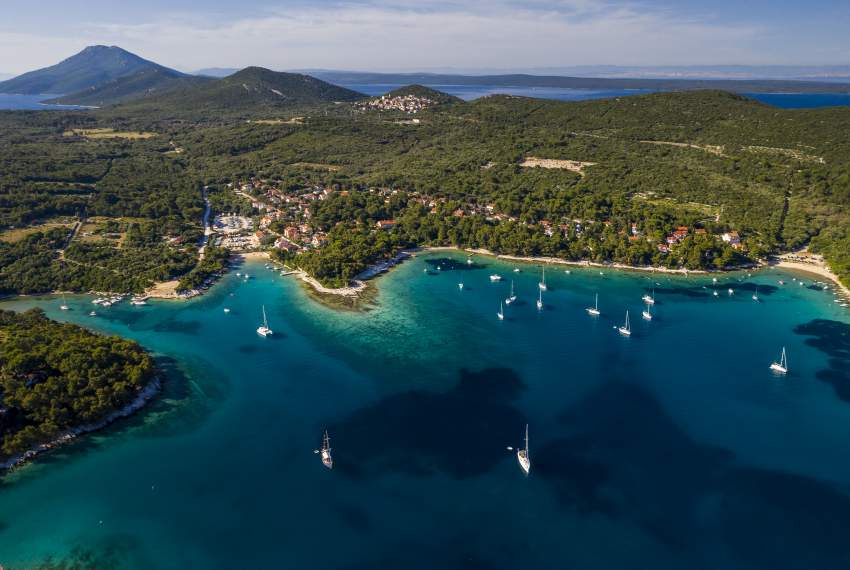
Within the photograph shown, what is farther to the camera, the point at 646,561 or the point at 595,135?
the point at 595,135

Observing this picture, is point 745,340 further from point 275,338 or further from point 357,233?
point 357,233

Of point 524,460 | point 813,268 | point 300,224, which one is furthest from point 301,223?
point 813,268

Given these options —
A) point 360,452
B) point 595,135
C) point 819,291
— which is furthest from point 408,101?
point 360,452

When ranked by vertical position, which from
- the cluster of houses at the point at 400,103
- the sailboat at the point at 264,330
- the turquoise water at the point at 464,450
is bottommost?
the turquoise water at the point at 464,450

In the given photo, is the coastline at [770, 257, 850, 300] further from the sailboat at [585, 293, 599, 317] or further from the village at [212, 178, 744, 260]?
the sailboat at [585, 293, 599, 317]

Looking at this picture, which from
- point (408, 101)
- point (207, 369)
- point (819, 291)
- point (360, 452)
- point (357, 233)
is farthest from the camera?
point (408, 101)

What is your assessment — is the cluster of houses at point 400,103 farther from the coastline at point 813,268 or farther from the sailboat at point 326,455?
the sailboat at point 326,455

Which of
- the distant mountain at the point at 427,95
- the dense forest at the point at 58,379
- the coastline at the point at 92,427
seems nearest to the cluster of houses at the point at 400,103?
the distant mountain at the point at 427,95
